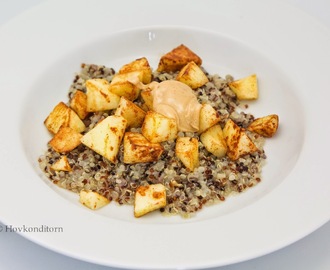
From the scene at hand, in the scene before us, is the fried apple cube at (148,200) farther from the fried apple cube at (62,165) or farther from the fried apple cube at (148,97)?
the fried apple cube at (148,97)

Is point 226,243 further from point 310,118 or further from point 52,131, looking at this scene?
point 52,131

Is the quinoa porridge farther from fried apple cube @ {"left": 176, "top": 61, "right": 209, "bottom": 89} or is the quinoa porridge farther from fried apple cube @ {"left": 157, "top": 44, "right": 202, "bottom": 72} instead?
fried apple cube @ {"left": 157, "top": 44, "right": 202, "bottom": 72}

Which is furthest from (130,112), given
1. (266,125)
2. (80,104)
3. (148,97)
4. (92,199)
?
(266,125)

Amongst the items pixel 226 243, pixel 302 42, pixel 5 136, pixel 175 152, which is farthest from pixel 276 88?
pixel 5 136

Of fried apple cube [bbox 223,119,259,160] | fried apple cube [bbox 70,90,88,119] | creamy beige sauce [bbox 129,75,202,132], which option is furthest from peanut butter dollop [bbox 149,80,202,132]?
fried apple cube [bbox 70,90,88,119]

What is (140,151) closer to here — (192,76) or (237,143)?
(237,143)

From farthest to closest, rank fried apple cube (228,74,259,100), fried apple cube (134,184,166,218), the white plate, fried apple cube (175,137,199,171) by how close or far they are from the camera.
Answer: fried apple cube (228,74,259,100) → fried apple cube (175,137,199,171) → fried apple cube (134,184,166,218) → the white plate
